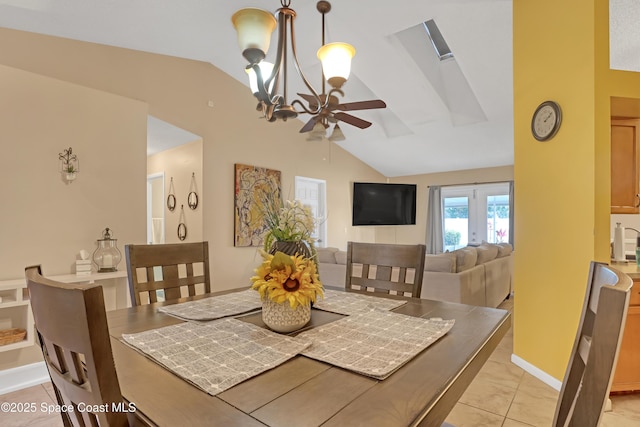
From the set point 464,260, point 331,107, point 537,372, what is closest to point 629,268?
point 537,372

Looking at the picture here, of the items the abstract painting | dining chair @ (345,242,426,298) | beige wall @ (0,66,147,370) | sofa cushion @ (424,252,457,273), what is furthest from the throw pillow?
beige wall @ (0,66,147,370)

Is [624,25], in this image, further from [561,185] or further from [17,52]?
[17,52]

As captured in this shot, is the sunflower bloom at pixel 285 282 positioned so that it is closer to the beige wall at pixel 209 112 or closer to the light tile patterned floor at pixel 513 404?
the light tile patterned floor at pixel 513 404

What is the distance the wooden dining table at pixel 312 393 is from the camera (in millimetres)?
659

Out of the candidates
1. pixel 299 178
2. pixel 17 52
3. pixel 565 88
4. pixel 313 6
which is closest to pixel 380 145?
pixel 299 178

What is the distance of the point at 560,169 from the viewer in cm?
232

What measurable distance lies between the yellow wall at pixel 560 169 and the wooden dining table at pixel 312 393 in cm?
169

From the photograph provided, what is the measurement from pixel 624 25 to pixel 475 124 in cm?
215

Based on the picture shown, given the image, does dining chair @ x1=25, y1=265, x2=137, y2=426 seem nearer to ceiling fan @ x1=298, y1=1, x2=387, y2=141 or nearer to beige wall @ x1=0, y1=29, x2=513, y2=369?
ceiling fan @ x1=298, y1=1, x2=387, y2=141

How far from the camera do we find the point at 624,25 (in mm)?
2648

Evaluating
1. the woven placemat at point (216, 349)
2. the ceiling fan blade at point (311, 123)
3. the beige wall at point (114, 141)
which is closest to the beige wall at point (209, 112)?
the beige wall at point (114, 141)

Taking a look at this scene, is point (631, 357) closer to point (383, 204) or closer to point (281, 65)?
point (281, 65)

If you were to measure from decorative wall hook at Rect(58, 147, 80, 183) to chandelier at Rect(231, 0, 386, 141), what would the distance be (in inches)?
78.5

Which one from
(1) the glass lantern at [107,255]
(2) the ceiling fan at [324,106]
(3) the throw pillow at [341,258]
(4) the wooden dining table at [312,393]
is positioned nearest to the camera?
(4) the wooden dining table at [312,393]
